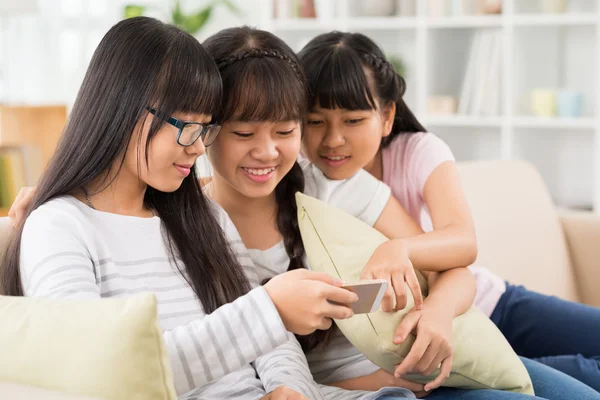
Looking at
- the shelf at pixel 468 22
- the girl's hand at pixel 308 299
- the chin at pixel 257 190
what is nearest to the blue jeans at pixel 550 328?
the chin at pixel 257 190

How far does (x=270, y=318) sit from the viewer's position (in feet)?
3.37

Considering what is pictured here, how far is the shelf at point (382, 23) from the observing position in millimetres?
3693

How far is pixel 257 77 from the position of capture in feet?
4.48

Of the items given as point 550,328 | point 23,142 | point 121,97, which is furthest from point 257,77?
point 23,142

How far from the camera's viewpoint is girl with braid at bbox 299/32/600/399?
146cm

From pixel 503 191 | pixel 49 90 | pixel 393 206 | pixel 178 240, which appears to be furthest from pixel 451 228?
pixel 49 90

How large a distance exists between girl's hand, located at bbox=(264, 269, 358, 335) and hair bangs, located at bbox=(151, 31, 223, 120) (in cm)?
33

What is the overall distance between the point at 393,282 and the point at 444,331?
0.37 ft

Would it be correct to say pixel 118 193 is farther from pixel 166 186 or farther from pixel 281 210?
pixel 281 210

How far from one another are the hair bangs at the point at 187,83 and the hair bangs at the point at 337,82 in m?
0.31

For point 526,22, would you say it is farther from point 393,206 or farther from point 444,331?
point 444,331

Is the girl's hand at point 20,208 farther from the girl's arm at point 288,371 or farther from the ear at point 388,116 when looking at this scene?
the ear at point 388,116

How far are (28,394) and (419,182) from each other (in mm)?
1039

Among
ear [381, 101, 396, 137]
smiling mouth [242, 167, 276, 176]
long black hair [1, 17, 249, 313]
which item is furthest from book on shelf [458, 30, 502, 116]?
long black hair [1, 17, 249, 313]
